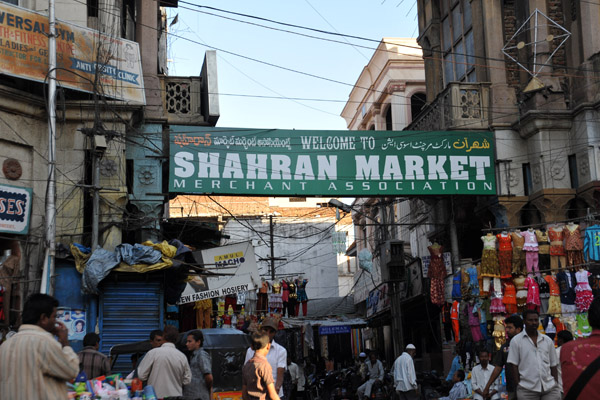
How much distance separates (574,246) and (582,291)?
3.39 feet

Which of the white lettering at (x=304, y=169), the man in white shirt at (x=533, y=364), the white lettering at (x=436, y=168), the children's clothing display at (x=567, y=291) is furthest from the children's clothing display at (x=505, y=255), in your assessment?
the man in white shirt at (x=533, y=364)

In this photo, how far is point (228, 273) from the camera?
18391 mm

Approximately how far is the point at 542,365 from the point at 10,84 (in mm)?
11876

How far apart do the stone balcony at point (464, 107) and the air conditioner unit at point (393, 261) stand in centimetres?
372

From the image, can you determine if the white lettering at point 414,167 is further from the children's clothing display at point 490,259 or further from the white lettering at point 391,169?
the children's clothing display at point 490,259

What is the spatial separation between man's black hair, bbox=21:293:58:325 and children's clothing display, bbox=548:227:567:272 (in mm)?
13052

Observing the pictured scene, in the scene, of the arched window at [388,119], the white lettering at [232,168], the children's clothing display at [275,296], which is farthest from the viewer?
the arched window at [388,119]

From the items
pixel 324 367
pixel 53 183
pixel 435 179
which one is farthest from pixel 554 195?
pixel 324 367

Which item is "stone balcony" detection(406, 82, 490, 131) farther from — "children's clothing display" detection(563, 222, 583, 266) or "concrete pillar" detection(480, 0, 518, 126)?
"children's clothing display" detection(563, 222, 583, 266)

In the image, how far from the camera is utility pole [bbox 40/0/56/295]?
14.0 metres

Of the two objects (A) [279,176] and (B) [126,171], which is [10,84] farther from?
(A) [279,176]

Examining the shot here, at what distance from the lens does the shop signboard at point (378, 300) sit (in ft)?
86.8

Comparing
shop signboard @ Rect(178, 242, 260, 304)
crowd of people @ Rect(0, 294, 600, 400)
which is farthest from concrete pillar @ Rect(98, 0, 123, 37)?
crowd of people @ Rect(0, 294, 600, 400)

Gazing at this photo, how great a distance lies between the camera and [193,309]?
20.9 meters
